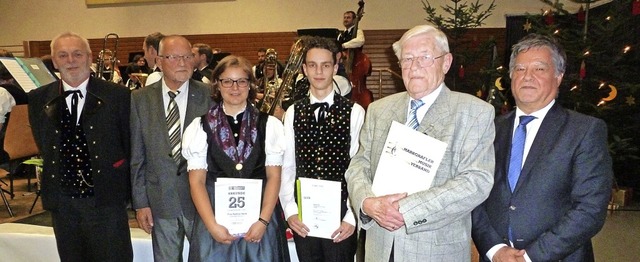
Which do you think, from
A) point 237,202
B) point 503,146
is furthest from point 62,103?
point 503,146

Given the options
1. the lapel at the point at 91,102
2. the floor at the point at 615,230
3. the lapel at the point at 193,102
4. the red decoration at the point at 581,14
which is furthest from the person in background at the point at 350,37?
the lapel at the point at 91,102

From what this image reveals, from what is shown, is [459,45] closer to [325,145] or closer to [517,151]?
[325,145]

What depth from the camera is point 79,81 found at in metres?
2.43

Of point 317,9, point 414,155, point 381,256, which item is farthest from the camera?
point 317,9

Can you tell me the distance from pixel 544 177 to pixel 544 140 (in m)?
0.14

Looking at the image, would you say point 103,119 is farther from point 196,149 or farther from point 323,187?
point 323,187

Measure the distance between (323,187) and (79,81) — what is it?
1393mm

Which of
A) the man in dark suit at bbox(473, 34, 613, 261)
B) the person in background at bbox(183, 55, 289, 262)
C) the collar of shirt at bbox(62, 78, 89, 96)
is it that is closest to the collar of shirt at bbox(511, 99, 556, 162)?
the man in dark suit at bbox(473, 34, 613, 261)

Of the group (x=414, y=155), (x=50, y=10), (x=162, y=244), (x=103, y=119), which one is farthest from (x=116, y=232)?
(x=50, y=10)

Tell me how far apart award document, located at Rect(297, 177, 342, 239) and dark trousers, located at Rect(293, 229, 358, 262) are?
5 centimetres

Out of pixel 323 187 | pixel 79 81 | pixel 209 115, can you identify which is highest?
pixel 79 81

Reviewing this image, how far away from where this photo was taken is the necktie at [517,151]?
1.78 meters

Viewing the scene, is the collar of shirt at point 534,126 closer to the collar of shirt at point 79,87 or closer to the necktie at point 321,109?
the necktie at point 321,109

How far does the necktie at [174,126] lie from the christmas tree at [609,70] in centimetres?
436
